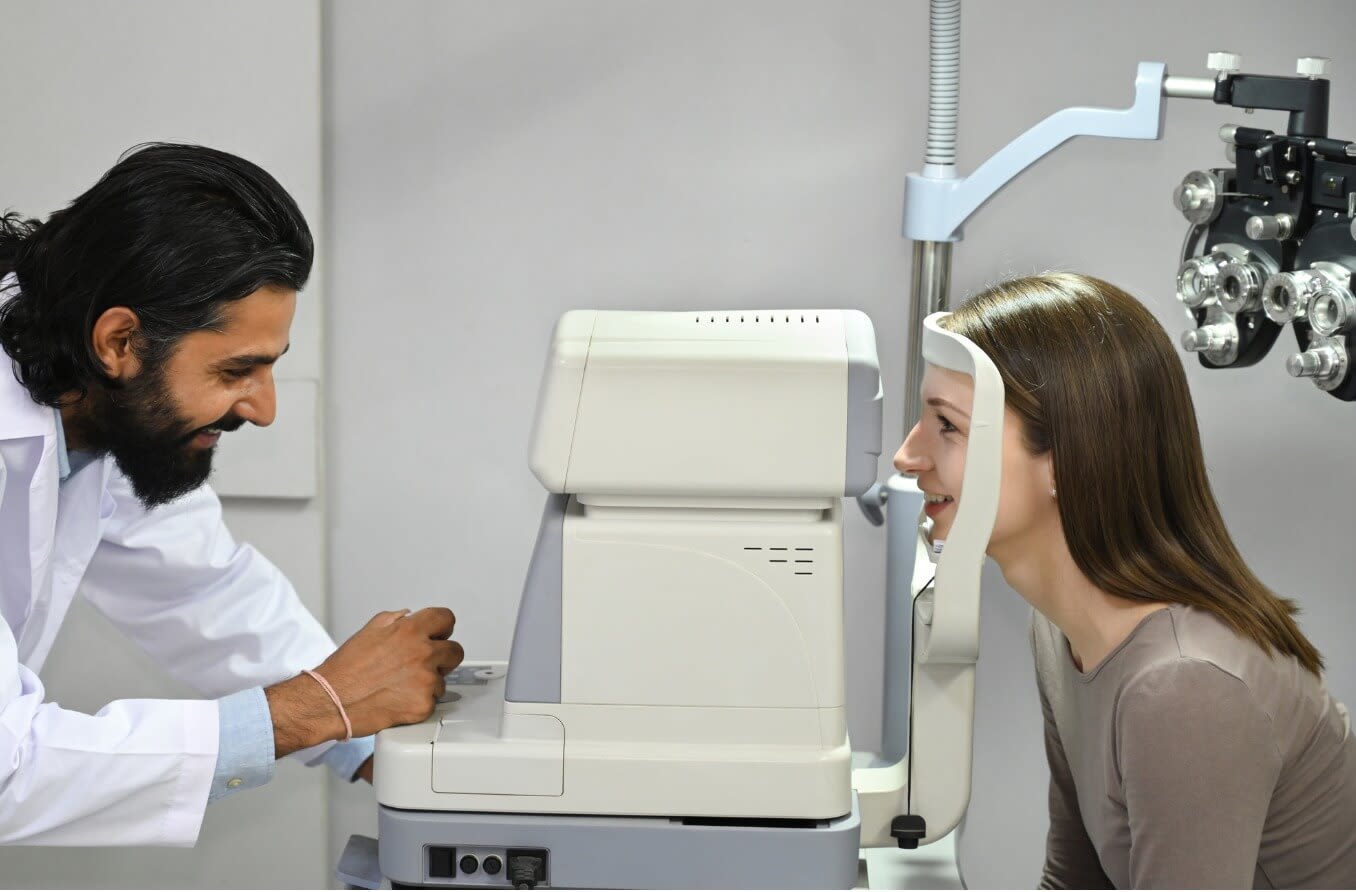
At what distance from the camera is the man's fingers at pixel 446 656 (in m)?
1.36

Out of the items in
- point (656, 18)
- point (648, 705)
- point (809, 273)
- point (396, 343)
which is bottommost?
point (648, 705)

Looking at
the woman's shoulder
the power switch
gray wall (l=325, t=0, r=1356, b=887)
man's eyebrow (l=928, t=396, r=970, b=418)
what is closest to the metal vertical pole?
gray wall (l=325, t=0, r=1356, b=887)

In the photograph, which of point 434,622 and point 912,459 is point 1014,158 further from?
point 434,622

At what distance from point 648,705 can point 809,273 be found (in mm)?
1212

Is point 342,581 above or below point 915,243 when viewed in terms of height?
below

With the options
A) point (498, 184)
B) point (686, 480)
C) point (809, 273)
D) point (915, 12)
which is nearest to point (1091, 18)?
point (915, 12)

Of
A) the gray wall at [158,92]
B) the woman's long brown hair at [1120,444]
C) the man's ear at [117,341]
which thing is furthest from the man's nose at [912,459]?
the gray wall at [158,92]

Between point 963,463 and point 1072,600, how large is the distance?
199 millimetres

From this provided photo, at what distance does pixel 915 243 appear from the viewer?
1839 millimetres

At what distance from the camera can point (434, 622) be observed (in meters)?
1.41

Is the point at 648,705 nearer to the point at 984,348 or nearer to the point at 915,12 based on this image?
the point at 984,348

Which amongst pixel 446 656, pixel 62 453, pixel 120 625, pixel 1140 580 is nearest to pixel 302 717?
pixel 446 656

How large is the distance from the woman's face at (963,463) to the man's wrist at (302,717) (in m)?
0.62

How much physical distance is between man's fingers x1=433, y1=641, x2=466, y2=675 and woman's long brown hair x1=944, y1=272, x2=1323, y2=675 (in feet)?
2.00
